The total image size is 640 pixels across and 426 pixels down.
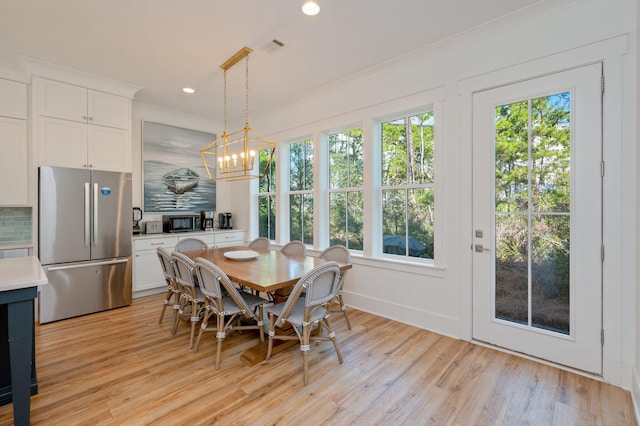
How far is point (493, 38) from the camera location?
2.67 m

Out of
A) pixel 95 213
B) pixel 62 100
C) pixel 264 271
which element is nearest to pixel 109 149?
pixel 62 100

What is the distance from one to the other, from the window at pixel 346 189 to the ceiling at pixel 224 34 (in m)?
0.84

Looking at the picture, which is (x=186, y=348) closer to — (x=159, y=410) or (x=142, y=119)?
(x=159, y=410)

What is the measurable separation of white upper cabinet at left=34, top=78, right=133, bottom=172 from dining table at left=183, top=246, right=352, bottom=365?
70.2 inches

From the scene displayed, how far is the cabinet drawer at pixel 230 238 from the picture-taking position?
5.04m

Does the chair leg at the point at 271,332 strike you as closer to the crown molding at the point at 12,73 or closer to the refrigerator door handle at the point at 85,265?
the refrigerator door handle at the point at 85,265

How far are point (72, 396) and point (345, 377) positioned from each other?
1917 mm

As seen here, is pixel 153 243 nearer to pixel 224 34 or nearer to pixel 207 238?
pixel 207 238

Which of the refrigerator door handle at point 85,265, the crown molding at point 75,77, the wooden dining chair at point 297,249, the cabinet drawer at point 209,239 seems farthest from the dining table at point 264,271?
the crown molding at point 75,77

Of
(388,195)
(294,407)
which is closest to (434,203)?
(388,195)

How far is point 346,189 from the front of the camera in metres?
4.01

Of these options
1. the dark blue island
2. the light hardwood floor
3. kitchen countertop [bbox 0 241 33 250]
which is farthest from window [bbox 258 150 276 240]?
the dark blue island

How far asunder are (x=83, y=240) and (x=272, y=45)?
3.16 m

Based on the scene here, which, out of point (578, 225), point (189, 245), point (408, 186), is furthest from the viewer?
point (189, 245)
